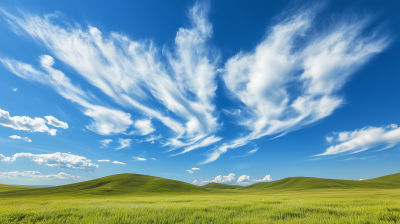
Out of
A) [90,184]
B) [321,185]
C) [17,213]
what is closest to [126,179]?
[90,184]

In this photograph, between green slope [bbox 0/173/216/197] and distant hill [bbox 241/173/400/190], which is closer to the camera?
green slope [bbox 0/173/216/197]

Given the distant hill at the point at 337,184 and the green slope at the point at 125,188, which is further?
the distant hill at the point at 337,184

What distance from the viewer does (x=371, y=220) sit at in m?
5.54

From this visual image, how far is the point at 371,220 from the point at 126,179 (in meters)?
146

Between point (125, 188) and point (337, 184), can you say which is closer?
point (125, 188)

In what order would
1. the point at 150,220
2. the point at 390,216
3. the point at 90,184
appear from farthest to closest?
the point at 90,184 → the point at 390,216 → the point at 150,220

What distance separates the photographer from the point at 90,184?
360 ft

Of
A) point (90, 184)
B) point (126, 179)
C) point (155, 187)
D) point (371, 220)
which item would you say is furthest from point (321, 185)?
point (90, 184)

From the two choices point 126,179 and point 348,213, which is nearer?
point 348,213

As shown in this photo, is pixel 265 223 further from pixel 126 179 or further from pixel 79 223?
pixel 126 179

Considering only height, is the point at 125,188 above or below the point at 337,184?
below

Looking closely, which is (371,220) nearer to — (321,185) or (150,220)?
(150,220)

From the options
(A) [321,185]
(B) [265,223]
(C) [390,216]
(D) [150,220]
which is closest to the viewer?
(B) [265,223]

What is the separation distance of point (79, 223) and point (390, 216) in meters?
11.3
